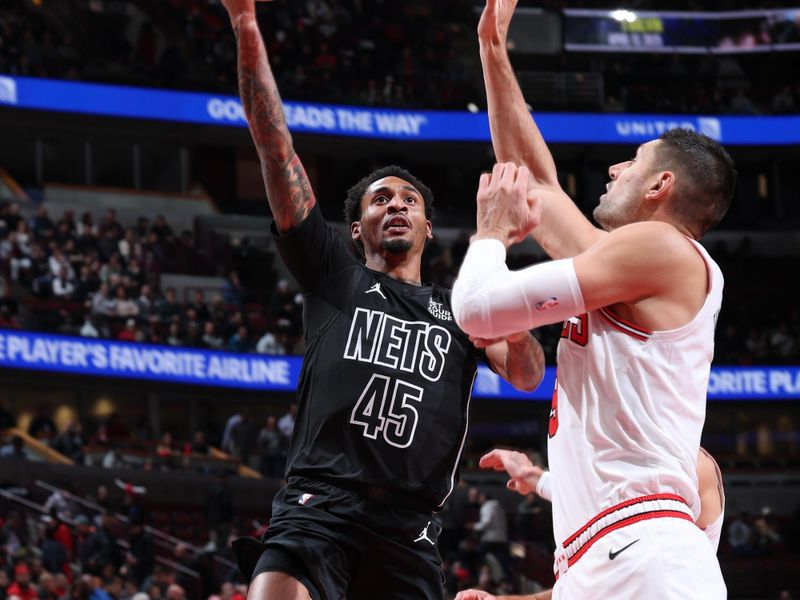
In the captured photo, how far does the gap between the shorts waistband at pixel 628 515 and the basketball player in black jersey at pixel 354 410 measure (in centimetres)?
92

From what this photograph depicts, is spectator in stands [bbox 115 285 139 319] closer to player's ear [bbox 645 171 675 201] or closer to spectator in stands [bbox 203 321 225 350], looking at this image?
spectator in stands [bbox 203 321 225 350]

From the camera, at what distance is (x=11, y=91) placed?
86.6 feet

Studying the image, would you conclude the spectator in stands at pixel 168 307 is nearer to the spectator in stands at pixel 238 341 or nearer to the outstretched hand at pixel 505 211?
the spectator in stands at pixel 238 341

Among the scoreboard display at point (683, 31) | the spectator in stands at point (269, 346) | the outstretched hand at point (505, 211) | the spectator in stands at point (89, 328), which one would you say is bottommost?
the spectator in stands at point (269, 346)

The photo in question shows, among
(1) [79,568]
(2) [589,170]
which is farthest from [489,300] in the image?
(2) [589,170]

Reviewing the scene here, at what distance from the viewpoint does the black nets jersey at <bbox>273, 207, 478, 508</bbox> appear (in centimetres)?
473

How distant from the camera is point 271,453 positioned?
2222 cm

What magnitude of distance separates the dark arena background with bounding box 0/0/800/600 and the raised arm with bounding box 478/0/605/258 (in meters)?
12.3

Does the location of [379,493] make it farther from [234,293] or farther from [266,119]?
[234,293]

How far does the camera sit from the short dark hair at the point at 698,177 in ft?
12.5

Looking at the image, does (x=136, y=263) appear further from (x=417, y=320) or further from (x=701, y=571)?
(x=701, y=571)

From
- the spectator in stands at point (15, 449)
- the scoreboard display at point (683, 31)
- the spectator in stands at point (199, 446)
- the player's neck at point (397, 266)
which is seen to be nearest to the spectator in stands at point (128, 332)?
the spectator in stands at point (199, 446)

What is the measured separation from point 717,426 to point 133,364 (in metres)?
15.4

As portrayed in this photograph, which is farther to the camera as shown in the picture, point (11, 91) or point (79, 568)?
point (11, 91)
